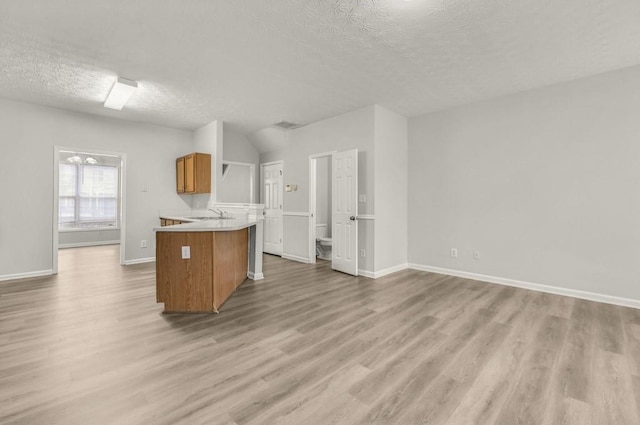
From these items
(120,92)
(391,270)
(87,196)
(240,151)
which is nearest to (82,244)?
(87,196)

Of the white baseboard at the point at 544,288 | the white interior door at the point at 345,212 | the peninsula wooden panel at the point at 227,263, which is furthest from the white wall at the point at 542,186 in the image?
the peninsula wooden panel at the point at 227,263

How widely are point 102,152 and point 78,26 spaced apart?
130 inches

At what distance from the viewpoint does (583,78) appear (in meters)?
3.64

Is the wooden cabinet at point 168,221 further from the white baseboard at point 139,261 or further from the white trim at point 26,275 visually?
the white trim at point 26,275

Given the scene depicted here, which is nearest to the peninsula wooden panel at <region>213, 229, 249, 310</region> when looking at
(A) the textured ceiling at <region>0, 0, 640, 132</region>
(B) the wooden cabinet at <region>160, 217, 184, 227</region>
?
(B) the wooden cabinet at <region>160, 217, 184, 227</region>

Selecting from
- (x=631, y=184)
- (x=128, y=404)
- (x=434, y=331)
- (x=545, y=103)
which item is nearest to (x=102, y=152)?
(x=128, y=404)

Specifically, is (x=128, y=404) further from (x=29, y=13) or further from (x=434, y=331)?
(x=29, y=13)

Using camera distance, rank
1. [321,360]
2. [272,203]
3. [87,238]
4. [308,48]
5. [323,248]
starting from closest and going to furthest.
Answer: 1. [321,360]
2. [308,48]
3. [323,248]
4. [272,203]
5. [87,238]

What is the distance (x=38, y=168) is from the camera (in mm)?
4723

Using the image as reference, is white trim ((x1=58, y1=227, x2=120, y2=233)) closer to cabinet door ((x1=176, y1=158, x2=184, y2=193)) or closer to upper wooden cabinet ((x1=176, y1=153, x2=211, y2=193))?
cabinet door ((x1=176, y1=158, x2=184, y2=193))

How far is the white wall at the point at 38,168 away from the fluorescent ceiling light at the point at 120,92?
1.22 meters

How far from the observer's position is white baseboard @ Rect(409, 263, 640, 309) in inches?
133

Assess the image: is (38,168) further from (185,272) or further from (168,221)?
(185,272)

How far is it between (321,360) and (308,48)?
2921 millimetres
